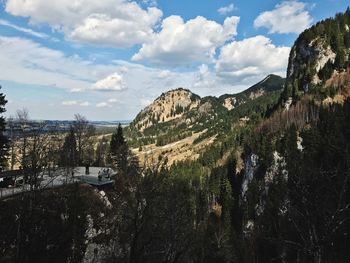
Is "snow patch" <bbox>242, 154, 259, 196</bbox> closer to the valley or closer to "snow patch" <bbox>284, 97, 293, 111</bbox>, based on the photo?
the valley

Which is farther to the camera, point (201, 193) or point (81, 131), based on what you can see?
point (201, 193)

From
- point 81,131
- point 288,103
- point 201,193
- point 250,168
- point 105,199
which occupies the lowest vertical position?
point 201,193

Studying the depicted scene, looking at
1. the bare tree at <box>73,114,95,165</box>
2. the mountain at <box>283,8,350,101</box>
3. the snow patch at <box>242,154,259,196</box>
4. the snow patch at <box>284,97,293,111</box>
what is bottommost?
the snow patch at <box>242,154,259,196</box>

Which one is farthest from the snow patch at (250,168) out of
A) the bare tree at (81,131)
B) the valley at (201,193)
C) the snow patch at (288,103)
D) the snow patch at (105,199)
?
the snow patch at (105,199)

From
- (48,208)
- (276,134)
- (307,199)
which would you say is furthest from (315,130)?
(307,199)

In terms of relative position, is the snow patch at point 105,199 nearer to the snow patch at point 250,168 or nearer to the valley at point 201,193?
the valley at point 201,193

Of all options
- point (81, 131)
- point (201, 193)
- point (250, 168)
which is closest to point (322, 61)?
point (250, 168)

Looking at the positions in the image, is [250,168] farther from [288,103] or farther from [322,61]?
[322,61]

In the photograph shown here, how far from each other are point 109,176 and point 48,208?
943 inches

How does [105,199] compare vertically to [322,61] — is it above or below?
below

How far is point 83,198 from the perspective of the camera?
56.4 m

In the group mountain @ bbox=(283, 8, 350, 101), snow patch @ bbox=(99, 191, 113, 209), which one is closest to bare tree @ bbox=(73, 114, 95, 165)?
snow patch @ bbox=(99, 191, 113, 209)

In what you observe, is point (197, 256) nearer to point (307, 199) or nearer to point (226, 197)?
point (226, 197)

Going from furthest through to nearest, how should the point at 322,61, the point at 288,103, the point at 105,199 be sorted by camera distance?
1. the point at 322,61
2. the point at 288,103
3. the point at 105,199
